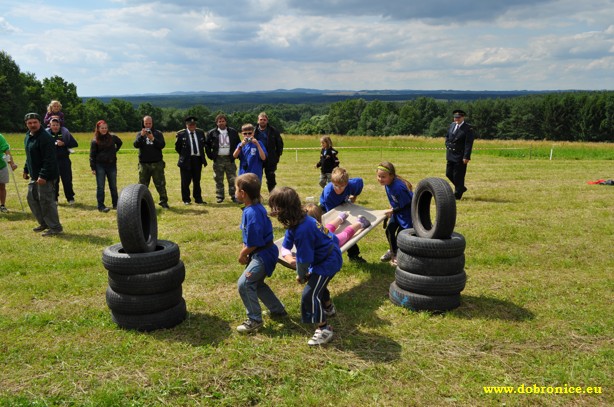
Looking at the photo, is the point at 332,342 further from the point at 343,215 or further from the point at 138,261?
the point at 343,215

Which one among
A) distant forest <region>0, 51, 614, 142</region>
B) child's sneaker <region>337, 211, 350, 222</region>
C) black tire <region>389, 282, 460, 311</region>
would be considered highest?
distant forest <region>0, 51, 614, 142</region>

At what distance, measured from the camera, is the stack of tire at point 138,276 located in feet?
15.6

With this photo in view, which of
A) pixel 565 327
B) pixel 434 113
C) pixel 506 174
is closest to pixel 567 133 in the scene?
pixel 434 113

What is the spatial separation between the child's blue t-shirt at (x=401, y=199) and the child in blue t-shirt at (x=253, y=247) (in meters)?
2.48

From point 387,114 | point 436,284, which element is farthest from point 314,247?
point 387,114

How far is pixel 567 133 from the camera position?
89.1 metres

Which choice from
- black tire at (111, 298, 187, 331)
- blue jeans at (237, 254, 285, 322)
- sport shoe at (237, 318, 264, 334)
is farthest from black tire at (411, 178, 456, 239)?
black tire at (111, 298, 187, 331)

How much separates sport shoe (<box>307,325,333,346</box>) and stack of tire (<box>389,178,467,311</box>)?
117 centimetres

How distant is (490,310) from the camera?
550 cm

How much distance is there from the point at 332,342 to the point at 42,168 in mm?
6546

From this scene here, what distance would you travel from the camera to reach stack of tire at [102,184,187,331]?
4750mm

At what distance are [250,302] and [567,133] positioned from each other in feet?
325

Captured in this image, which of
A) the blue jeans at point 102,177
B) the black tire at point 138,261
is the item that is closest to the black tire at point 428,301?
the black tire at point 138,261

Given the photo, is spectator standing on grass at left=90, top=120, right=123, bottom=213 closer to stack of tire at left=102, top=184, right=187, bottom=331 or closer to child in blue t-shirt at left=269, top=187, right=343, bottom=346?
stack of tire at left=102, top=184, right=187, bottom=331
